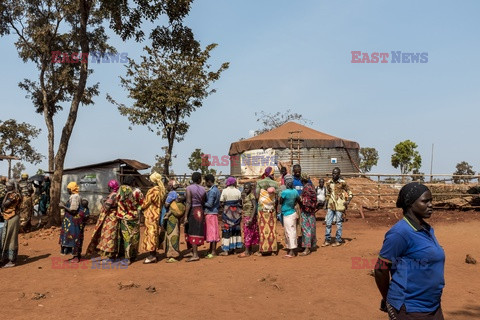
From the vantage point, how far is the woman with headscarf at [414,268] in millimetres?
2670

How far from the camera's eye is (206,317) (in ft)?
16.6

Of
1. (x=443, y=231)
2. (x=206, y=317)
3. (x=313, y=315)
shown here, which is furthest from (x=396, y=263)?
(x=443, y=231)

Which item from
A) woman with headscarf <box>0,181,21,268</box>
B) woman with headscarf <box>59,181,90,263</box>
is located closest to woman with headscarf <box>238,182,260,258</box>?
woman with headscarf <box>59,181,90,263</box>

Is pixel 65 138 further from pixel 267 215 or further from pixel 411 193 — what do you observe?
pixel 411 193

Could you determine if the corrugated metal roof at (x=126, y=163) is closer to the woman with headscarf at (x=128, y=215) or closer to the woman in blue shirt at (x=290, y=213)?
the woman with headscarf at (x=128, y=215)

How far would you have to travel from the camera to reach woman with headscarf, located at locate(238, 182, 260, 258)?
8.78 m

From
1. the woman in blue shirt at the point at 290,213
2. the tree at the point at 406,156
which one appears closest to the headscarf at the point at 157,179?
the woman in blue shirt at the point at 290,213

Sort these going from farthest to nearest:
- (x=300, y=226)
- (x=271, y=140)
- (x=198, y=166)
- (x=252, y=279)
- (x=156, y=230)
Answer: (x=198, y=166) → (x=271, y=140) → (x=300, y=226) → (x=156, y=230) → (x=252, y=279)

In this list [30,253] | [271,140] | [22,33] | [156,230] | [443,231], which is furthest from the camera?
[271,140]

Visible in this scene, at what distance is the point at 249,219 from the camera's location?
345 inches

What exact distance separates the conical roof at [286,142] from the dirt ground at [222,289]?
58.6 ft

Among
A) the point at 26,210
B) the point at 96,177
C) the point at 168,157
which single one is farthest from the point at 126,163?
the point at 26,210

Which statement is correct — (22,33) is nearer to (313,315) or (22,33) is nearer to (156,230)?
(156,230)

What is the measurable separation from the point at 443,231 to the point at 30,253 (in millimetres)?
11007
